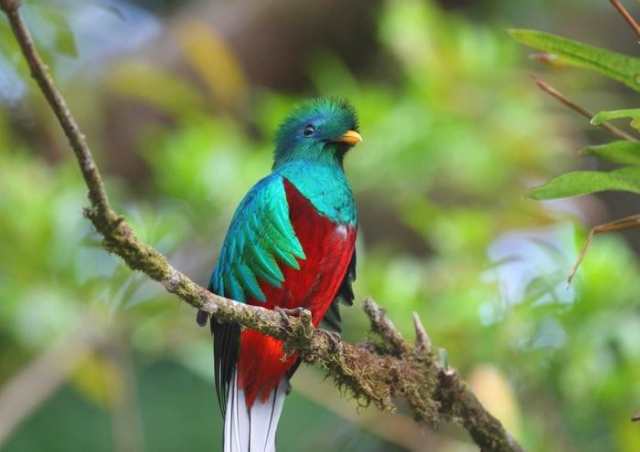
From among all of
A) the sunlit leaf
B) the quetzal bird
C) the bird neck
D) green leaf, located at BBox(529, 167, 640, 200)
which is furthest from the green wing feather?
the sunlit leaf

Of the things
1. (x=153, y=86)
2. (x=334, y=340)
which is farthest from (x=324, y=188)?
(x=153, y=86)

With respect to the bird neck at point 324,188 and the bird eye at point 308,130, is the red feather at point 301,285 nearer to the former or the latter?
the bird neck at point 324,188

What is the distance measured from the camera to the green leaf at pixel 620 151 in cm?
216

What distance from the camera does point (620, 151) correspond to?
218cm

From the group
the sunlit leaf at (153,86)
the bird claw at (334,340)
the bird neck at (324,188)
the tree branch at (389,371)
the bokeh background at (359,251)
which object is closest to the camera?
the tree branch at (389,371)

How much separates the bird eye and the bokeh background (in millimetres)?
744

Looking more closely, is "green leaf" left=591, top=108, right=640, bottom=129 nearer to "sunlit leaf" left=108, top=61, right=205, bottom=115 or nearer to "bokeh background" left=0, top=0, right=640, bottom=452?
"bokeh background" left=0, top=0, right=640, bottom=452

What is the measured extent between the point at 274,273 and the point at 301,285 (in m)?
0.13

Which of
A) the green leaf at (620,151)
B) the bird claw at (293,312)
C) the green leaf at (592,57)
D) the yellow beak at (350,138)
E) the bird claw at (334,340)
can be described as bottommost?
the bird claw at (293,312)

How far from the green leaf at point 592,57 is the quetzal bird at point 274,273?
1.05 metres

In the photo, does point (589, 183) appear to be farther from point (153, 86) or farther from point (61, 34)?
point (153, 86)

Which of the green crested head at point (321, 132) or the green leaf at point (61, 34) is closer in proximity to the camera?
the green leaf at point (61, 34)

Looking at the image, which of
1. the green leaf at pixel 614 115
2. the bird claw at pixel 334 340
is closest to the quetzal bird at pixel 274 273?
the bird claw at pixel 334 340

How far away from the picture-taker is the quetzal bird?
311 centimetres
